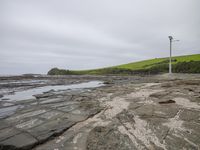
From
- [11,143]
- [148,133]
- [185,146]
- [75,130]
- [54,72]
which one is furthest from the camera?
[54,72]

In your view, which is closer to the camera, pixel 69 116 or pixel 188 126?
pixel 188 126

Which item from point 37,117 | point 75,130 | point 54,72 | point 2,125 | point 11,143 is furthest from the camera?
point 54,72

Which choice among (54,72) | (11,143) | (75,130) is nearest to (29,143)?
(11,143)

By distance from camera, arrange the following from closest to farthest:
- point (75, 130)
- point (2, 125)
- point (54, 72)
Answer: point (75, 130) → point (2, 125) → point (54, 72)

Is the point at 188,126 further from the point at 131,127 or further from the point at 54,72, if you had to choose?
the point at 54,72

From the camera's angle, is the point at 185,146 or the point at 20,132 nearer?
the point at 185,146

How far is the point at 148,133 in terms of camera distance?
5.39 metres

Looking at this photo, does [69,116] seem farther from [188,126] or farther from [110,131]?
[188,126]

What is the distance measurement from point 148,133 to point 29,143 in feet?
13.4

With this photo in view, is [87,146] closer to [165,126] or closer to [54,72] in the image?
[165,126]

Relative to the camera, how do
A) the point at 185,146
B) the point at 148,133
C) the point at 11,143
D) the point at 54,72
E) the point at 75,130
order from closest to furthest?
the point at 185,146 → the point at 11,143 → the point at 148,133 → the point at 75,130 → the point at 54,72

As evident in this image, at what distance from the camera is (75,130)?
584cm

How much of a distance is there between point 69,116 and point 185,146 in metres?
5.20

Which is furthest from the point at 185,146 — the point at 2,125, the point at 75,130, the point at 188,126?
the point at 2,125
